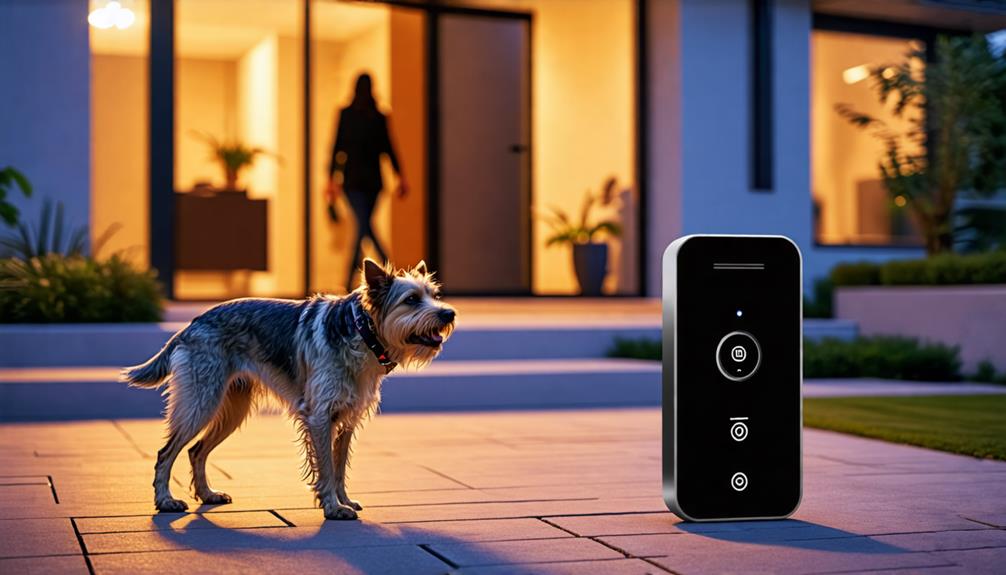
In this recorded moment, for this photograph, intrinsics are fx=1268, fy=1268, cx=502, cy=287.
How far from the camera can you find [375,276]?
4.47m

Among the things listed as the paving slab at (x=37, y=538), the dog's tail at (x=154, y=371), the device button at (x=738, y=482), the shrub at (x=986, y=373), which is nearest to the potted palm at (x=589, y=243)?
the shrub at (x=986, y=373)

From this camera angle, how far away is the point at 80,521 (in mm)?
4285

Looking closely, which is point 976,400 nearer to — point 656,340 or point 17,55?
point 656,340

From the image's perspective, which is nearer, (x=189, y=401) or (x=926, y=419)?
(x=189, y=401)

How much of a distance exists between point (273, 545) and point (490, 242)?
1138 centimetres

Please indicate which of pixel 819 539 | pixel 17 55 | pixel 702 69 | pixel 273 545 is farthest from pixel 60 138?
pixel 819 539

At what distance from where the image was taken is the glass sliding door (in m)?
13.4

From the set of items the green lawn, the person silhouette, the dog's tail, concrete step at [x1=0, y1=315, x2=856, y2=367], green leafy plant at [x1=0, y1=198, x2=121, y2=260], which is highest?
the person silhouette

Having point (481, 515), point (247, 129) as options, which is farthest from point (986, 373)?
point (247, 129)

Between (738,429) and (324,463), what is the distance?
1.46 meters

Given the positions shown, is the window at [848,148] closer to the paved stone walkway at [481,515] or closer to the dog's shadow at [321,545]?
the paved stone walkway at [481,515]

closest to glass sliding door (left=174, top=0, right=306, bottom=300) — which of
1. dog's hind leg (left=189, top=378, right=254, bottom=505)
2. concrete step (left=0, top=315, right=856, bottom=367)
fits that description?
concrete step (left=0, top=315, right=856, bottom=367)

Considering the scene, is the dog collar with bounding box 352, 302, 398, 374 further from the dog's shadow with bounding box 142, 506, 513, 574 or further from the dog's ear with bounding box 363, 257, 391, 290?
the dog's shadow with bounding box 142, 506, 513, 574

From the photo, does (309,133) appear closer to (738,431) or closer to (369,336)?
(369,336)
